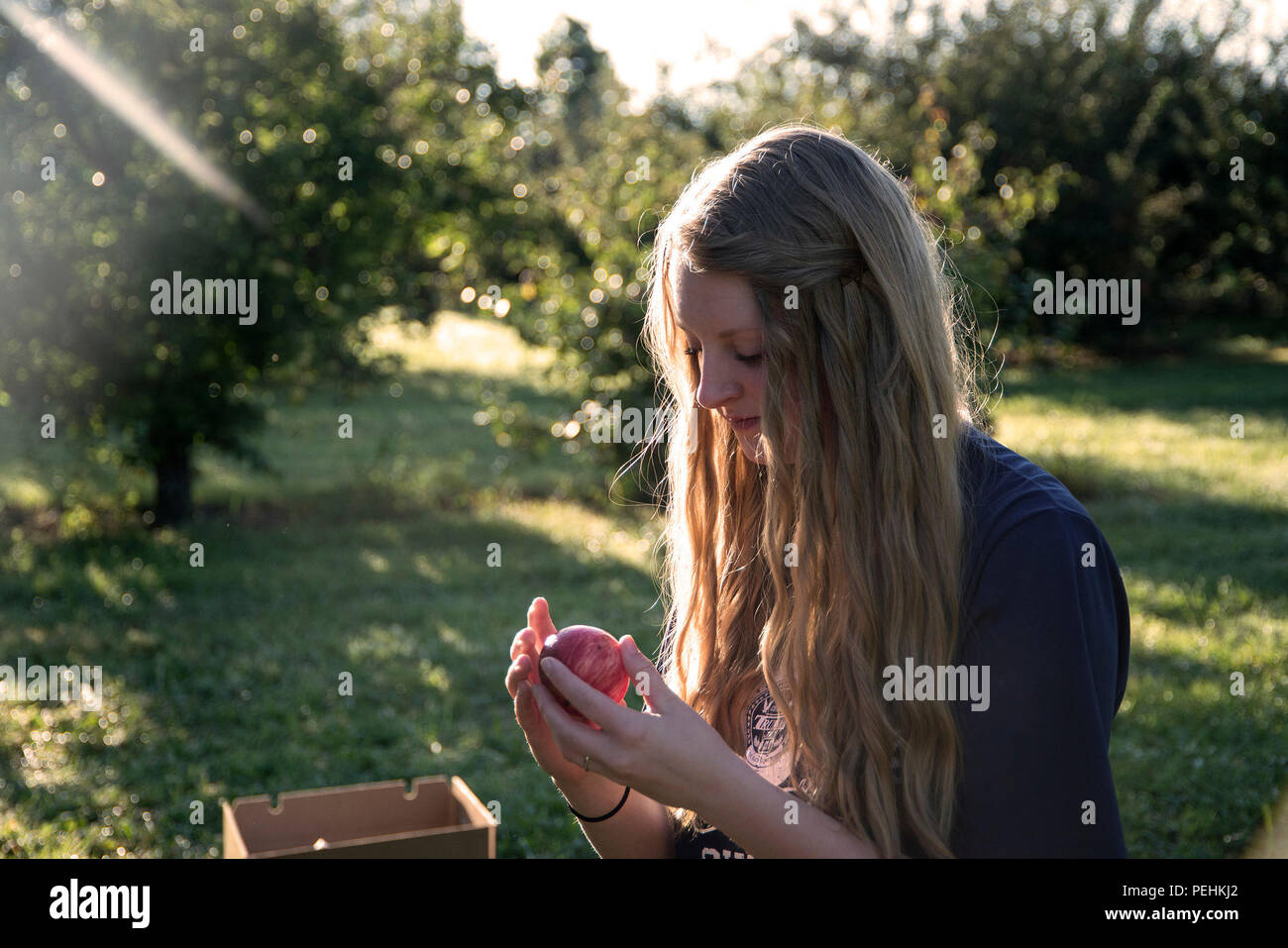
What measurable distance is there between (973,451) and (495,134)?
28.0 feet

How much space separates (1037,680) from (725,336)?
0.79 m

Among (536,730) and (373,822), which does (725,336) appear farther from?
(373,822)

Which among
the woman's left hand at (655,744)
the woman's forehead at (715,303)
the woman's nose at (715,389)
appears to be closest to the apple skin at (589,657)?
the woman's left hand at (655,744)

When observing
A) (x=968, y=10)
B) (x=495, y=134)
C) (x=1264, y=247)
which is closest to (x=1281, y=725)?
(x=495, y=134)

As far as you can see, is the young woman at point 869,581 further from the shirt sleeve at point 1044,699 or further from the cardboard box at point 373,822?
the cardboard box at point 373,822

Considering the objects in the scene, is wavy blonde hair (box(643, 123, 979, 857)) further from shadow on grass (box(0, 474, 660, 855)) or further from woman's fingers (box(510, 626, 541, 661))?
shadow on grass (box(0, 474, 660, 855))

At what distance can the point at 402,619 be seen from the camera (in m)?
6.79

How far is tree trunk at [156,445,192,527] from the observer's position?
29.3 feet

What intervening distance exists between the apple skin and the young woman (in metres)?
0.17

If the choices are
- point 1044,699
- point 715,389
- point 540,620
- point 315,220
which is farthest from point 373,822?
point 315,220

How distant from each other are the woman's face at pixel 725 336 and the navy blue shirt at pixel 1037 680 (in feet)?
1.56

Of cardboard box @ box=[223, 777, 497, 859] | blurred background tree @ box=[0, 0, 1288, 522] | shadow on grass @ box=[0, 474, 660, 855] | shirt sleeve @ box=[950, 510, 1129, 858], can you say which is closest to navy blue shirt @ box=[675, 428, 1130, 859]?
shirt sleeve @ box=[950, 510, 1129, 858]

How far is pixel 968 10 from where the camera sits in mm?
23516
